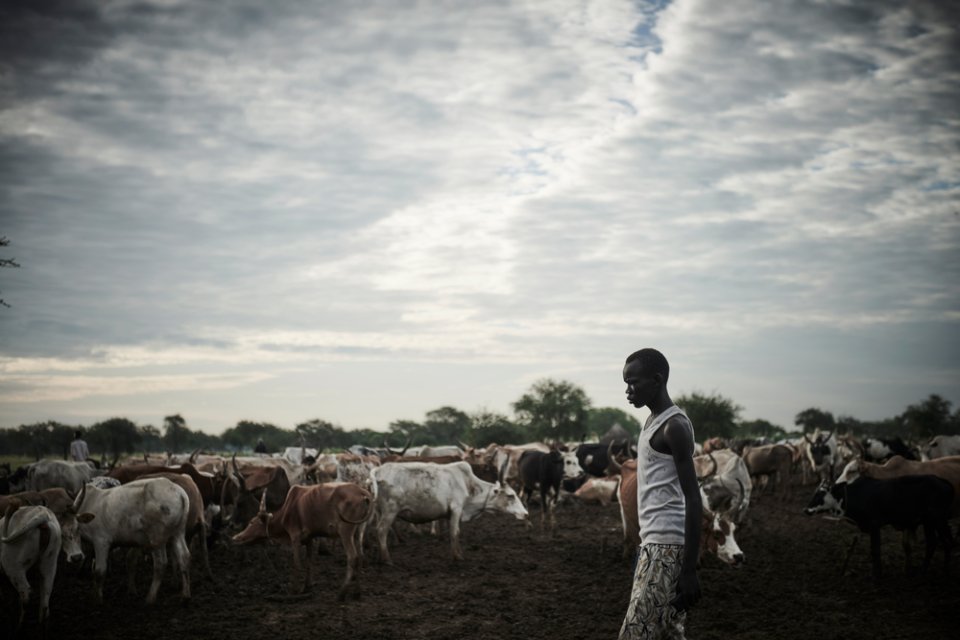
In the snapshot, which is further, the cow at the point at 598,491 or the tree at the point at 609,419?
the tree at the point at 609,419

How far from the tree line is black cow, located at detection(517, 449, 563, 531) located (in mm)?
25124

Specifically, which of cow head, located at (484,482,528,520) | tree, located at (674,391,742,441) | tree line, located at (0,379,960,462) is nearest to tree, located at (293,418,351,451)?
tree line, located at (0,379,960,462)

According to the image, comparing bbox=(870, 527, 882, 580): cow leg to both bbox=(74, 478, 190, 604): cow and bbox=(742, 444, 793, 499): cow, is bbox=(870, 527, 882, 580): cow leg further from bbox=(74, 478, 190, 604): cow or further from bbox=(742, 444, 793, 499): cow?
bbox=(742, 444, 793, 499): cow

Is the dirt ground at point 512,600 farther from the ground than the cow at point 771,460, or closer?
closer

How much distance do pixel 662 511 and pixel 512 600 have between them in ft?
22.3

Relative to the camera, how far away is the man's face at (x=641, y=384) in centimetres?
421

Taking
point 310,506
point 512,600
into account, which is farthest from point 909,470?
point 310,506

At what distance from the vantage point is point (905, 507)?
1049 centimetres

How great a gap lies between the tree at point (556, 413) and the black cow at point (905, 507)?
5009 cm

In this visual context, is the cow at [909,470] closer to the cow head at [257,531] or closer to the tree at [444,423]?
the cow head at [257,531]

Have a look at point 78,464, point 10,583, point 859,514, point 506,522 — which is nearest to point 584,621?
point 859,514

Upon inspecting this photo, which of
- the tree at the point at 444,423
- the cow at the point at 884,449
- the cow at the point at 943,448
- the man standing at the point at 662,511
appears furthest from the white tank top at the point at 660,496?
the tree at the point at 444,423

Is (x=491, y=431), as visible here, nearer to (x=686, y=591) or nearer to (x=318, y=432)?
(x=318, y=432)

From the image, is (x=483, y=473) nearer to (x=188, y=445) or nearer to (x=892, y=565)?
(x=892, y=565)
